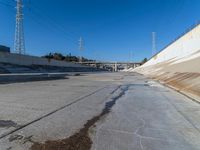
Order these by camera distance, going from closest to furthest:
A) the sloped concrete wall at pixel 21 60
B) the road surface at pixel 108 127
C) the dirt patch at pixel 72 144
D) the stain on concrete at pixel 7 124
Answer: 1. the dirt patch at pixel 72 144
2. the road surface at pixel 108 127
3. the stain on concrete at pixel 7 124
4. the sloped concrete wall at pixel 21 60

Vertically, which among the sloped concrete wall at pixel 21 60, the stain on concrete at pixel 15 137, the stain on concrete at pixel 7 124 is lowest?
the stain on concrete at pixel 15 137

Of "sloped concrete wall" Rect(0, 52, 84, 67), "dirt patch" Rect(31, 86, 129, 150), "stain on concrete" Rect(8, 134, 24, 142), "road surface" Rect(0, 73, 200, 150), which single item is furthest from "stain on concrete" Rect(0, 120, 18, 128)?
"sloped concrete wall" Rect(0, 52, 84, 67)

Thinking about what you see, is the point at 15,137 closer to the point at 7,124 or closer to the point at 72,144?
the point at 7,124

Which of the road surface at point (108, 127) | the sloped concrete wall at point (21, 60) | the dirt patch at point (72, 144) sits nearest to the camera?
the dirt patch at point (72, 144)

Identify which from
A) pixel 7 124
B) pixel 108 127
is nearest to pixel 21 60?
pixel 7 124

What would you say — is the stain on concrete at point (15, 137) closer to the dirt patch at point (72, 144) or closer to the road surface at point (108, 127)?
the road surface at point (108, 127)

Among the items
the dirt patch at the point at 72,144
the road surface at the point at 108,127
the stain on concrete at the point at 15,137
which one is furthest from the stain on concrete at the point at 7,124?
the dirt patch at the point at 72,144

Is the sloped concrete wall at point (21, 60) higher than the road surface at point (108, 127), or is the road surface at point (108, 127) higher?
the sloped concrete wall at point (21, 60)

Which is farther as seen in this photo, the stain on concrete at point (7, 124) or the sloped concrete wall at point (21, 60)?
the sloped concrete wall at point (21, 60)

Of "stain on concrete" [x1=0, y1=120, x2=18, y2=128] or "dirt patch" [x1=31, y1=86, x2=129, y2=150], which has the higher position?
"stain on concrete" [x1=0, y1=120, x2=18, y2=128]

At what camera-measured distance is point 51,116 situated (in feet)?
22.1

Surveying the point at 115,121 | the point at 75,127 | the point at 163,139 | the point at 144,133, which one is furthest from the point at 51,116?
the point at 163,139

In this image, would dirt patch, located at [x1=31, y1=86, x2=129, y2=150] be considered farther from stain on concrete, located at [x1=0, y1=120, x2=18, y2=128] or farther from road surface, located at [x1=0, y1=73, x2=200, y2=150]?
stain on concrete, located at [x1=0, y1=120, x2=18, y2=128]

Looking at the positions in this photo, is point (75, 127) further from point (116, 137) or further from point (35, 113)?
point (35, 113)
